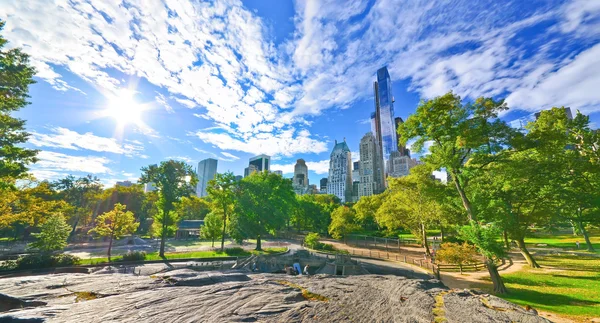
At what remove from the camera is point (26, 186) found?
35094mm

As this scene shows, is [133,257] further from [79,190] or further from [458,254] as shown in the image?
[79,190]

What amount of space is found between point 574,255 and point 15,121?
66.0 meters

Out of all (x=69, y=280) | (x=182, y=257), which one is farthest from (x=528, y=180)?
(x=182, y=257)

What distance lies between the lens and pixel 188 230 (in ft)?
195

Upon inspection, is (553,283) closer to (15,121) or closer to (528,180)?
(528,180)

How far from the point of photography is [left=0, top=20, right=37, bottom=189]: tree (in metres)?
18.2

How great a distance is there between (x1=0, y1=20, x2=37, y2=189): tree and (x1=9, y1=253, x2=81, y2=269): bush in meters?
7.07

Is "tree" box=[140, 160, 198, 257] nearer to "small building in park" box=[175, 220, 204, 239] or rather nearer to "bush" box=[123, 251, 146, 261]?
"bush" box=[123, 251, 146, 261]

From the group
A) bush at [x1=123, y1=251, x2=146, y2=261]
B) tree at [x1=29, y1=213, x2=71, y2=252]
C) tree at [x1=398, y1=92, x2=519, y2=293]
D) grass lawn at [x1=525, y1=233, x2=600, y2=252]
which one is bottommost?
grass lawn at [x1=525, y1=233, x2=600, y2=252]

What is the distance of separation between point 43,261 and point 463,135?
125ft

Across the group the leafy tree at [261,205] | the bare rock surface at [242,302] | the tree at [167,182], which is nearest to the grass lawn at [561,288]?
the bare rock surface at [242,302]

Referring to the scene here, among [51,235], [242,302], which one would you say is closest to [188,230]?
[51,235]

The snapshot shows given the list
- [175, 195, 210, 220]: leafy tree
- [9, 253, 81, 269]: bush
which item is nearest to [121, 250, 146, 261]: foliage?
[9, 253, 81, 269]: bush

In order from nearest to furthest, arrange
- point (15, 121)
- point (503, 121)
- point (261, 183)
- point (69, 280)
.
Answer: point (69, 280) < point (503, 121) < point (15, 121) < point (261, 183)
